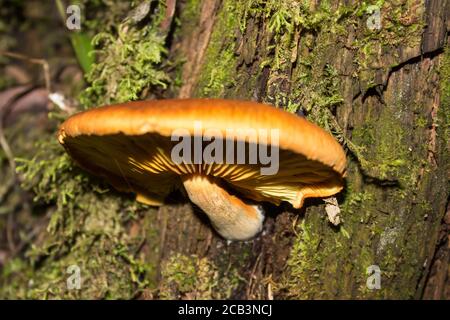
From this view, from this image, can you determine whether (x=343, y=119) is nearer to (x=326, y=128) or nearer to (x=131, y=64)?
(x=326, y=128)

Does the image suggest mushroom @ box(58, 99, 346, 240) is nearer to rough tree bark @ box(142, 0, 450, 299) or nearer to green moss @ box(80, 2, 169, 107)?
rough tree bark @ box(142, 0, 450, 299)

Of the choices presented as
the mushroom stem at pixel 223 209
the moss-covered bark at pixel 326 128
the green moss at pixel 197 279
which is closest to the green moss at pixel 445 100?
the moss-covered bark at pixel 326 128

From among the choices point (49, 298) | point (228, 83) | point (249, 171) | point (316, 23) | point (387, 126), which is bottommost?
point (49, 298)

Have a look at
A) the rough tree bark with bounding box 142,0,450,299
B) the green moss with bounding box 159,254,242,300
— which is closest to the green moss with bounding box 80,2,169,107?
the rough tree bark with bounding box 142,0,450,299

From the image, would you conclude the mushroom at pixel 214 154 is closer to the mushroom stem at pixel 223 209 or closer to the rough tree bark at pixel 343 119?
the mushroom stem at pixel 223 209

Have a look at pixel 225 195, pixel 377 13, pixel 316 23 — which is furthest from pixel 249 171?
pixel 377 13

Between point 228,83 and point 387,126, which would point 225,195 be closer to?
point 228,83
